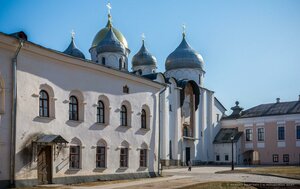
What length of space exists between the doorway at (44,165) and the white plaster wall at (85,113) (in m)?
0.31

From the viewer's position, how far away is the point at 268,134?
2126 inches

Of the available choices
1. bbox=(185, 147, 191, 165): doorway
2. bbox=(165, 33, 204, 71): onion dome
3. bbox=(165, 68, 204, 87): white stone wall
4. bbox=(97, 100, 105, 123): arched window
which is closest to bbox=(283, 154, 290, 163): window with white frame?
bbox=(185, 147, 191, 165): doorway

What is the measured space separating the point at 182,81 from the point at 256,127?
1252cm

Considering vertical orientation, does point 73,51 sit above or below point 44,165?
above

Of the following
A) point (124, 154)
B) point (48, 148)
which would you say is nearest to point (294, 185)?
point (124, 154)

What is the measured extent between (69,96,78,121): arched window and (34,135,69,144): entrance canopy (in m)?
2.41

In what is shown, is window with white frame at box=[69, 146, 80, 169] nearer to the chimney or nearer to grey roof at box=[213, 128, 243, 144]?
grey roof at box=[213, 128, 243, 144]

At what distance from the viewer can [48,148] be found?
20562 mm

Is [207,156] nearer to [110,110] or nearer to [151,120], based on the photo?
[151,120]

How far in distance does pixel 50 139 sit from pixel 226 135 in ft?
135

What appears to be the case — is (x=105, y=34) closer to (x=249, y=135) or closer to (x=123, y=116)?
(x=249, y=135)

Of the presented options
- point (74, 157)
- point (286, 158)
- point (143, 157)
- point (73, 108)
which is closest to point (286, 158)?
point (286, 158)

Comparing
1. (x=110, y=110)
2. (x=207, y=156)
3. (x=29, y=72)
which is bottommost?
(x=207, y=156)

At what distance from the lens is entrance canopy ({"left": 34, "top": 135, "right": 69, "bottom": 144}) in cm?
1942
